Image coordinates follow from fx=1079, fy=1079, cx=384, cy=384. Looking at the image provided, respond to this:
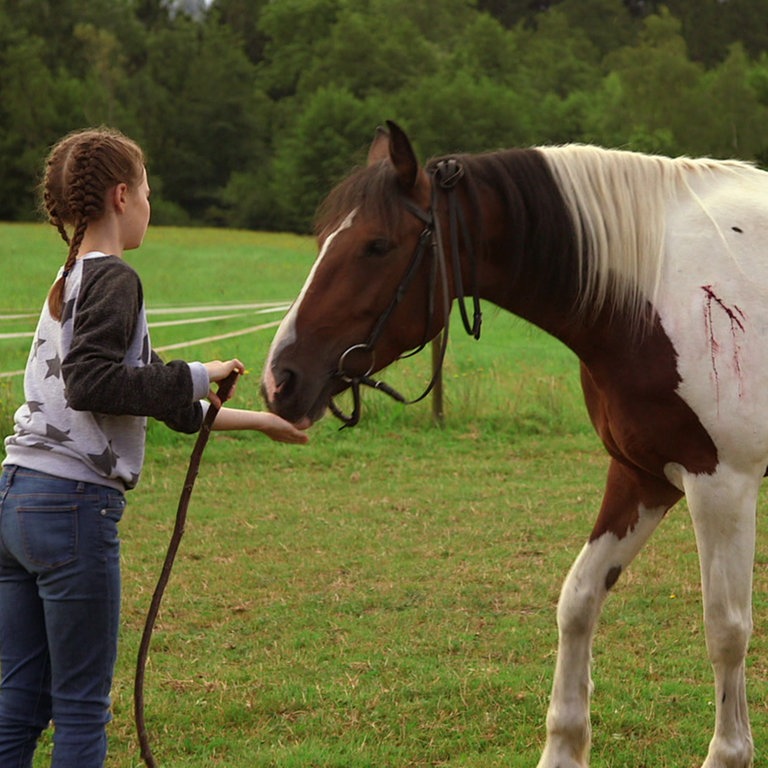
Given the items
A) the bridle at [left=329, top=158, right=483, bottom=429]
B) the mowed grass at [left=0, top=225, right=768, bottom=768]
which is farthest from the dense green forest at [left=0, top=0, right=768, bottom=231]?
the bridle at [left=329, top=158, right=483, bottom=429]

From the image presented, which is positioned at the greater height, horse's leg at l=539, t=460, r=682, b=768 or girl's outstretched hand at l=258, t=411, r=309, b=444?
girl's outstretched hand at l=258, t=411, r=309, b=444

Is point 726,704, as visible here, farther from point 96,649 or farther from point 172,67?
point 172,67

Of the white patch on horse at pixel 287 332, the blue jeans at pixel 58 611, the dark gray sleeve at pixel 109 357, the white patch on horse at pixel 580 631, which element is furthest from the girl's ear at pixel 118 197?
the white patch on horse at pixel 580 631

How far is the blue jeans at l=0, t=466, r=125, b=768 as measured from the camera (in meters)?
2.33

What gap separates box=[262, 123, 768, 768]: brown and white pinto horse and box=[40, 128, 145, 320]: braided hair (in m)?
0.57

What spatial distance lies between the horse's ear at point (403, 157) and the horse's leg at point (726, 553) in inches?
43.4

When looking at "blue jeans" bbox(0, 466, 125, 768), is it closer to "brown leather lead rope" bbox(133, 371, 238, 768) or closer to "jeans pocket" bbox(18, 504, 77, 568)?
"jeans pocket" bbox(18, 504, 77, 568)

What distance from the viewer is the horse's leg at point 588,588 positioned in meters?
3.28

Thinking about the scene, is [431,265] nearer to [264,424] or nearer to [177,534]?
[264,424]

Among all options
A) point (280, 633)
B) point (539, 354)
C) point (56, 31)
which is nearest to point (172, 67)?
point (56, 31)

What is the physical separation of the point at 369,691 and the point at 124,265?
2093 mm

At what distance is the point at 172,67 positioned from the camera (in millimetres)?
54312

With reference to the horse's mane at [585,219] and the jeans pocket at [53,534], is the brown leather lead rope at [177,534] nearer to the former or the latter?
the jeans pocket at [53,534]

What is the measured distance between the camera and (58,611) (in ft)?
7.76
